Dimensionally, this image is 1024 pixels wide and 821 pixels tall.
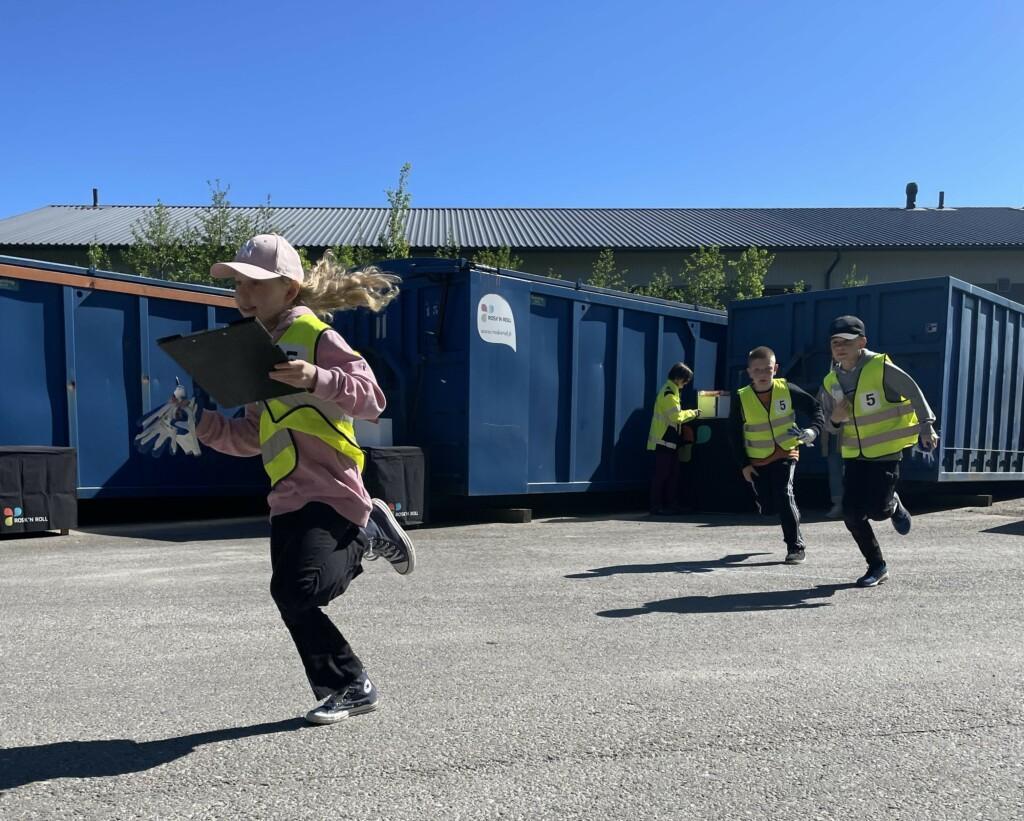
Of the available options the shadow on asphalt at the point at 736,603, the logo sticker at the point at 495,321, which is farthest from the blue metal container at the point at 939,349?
the shadow on asphalt at the point at 736,603

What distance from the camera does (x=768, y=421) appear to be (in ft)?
22.4

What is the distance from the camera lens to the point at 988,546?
7707 millimetres

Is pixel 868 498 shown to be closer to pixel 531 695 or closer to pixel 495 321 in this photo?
pixel 531 695

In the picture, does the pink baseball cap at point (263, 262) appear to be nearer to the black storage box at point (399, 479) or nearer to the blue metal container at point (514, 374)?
the black storage box at point (399, 479)

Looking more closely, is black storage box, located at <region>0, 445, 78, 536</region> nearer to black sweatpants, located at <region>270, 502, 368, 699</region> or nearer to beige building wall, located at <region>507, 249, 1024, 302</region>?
black sweatpants, located at <region>270, 502, 368, 699</region>

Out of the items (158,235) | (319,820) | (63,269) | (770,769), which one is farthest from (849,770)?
(158,235)

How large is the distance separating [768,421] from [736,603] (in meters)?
1.90

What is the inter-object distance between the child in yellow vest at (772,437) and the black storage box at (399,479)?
3097mm

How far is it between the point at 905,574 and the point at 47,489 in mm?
7024

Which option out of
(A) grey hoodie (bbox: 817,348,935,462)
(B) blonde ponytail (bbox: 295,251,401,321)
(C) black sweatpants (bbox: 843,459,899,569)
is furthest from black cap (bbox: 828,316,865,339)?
(B) blonde ponytail (bbox: 295,251,401,321)

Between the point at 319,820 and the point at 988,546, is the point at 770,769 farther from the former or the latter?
the point at 988,546

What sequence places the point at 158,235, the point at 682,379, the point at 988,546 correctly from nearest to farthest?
the point at 988,546 < the point at 682,379 < the point at 158,235

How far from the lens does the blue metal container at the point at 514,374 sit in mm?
8953

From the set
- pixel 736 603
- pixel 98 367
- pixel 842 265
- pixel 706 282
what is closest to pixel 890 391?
pixel 736 603
